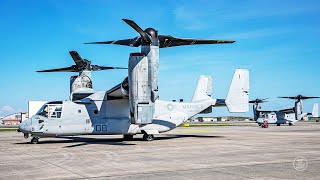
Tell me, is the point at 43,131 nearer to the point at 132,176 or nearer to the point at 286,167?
the point at 132,176

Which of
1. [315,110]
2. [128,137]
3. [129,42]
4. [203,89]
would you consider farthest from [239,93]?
[315,110]

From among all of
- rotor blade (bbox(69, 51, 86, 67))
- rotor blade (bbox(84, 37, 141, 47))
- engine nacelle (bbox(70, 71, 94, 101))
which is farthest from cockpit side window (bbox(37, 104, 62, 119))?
rotor blade (bbox(69, 51, 86, 67))

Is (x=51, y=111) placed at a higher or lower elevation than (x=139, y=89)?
lower

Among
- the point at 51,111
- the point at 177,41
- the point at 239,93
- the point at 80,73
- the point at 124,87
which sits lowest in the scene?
the point at 51,111

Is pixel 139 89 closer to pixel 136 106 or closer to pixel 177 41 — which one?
pixel 136 106

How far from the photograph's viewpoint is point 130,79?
19.5 meters

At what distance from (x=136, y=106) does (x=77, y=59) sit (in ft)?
37.3

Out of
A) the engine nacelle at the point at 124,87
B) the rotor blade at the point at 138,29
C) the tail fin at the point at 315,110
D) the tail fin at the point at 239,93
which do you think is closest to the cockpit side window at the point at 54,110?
the engine nacelle at the point at 124,87

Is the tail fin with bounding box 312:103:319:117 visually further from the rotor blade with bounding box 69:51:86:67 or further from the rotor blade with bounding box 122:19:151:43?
the rotor blade with bounding box 122:19:151:43

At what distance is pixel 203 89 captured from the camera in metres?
30.9

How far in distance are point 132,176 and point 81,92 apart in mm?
18073

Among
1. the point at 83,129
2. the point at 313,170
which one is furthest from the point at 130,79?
the point at 313,170

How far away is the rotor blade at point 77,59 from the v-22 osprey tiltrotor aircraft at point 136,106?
5232 millimetres

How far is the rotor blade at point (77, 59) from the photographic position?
92.8 ft
